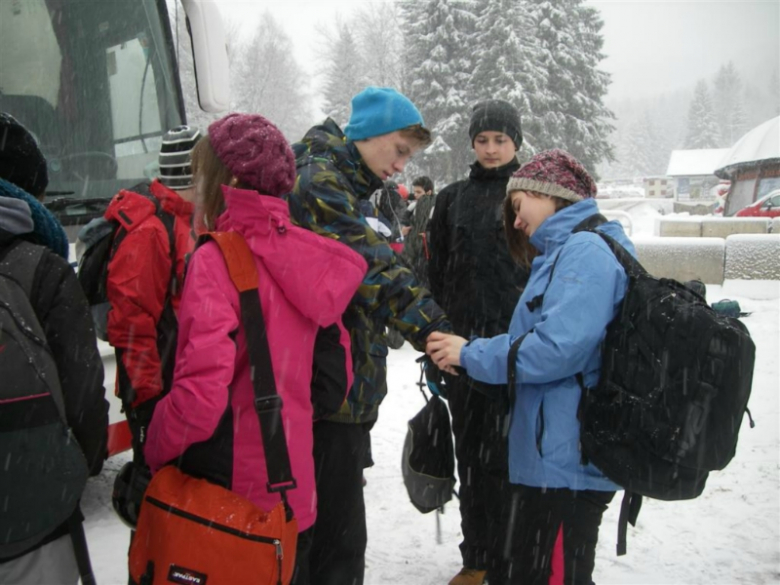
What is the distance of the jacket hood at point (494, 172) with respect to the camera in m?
3.21

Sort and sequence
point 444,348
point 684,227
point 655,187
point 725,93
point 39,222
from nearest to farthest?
point 39,222
point 444,348
point 684,227
point 655,187
point 725,93

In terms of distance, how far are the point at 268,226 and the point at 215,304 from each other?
10.6 inches

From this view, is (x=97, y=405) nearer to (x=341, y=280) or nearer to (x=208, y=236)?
(x=208, y=236)

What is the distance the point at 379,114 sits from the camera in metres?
2.24

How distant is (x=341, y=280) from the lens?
5.91 ft

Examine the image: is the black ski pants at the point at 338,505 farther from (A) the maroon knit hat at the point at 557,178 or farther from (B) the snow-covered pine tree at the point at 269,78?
(B) the snow-covered pine tree at the point at 269,78

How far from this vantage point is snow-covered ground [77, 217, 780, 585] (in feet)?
10.8

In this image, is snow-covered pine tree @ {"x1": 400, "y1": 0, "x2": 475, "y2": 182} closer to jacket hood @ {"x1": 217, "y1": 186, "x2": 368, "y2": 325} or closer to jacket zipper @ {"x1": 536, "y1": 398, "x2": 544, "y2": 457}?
jacket zipper @ {"x1": 536, "y1": 398, "x2": 544, "y2": 457}

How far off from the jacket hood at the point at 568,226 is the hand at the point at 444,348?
1.54ft

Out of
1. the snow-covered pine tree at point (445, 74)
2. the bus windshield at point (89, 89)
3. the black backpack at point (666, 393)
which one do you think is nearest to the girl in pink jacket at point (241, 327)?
the black backpack at point (666, 393)

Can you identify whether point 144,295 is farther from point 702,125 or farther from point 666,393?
point 702,125

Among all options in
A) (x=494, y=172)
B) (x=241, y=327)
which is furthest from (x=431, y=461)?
(x=241, y=327)

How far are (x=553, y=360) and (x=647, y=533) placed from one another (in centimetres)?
230

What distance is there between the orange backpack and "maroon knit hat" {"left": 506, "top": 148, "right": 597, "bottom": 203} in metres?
1.08
